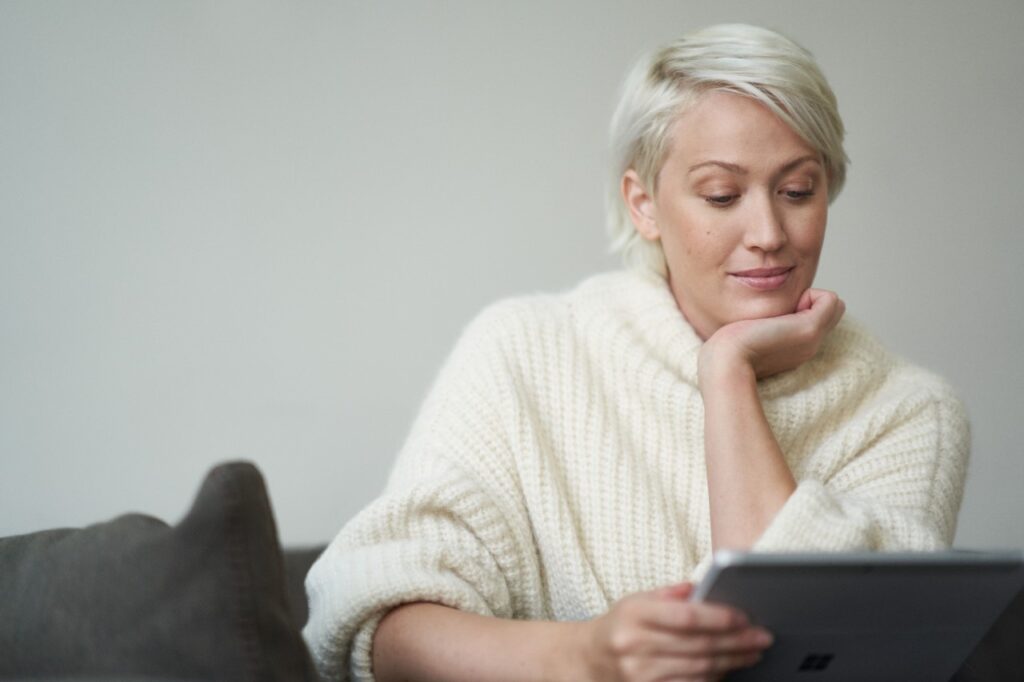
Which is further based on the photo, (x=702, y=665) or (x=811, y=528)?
(x=811, y=528)

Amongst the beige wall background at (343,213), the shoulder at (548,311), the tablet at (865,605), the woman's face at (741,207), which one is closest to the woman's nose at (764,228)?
the woman's face at (741,207)

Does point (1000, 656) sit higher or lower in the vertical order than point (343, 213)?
lower

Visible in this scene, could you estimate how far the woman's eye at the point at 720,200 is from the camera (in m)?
1.67

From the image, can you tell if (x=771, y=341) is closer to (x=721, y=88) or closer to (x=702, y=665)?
(x=721, y=88)

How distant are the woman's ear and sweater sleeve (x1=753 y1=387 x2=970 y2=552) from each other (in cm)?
43

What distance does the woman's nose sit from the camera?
1.64 meters

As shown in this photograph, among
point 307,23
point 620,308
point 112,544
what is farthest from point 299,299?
point 112,544

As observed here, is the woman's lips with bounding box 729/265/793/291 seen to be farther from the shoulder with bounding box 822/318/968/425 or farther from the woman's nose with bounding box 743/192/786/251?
the shoulder with bounding box 822/318/968/425

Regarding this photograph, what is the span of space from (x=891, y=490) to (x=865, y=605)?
0.51 metres

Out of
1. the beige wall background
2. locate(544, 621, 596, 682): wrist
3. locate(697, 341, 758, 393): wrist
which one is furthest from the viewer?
the beige wall background

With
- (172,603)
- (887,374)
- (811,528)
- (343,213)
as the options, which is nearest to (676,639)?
(811,528)

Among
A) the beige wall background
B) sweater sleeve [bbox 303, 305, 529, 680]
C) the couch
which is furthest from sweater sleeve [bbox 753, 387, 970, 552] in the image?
the beige wall background

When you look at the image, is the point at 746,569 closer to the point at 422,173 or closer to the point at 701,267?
the point at 701,267

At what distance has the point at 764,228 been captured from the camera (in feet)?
5.39
